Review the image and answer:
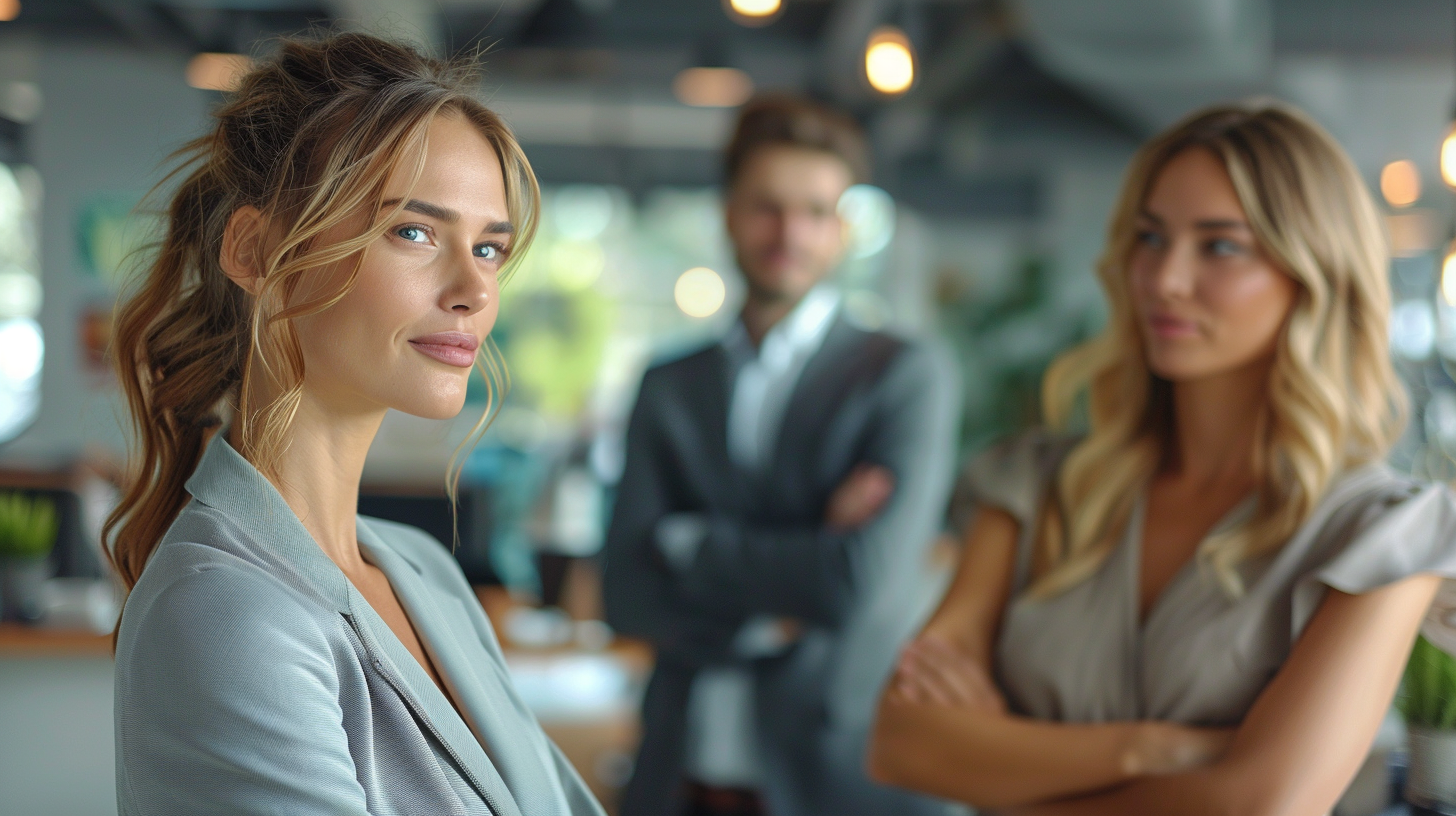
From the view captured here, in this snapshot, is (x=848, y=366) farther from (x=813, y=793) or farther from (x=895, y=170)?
(x=895, y=170)

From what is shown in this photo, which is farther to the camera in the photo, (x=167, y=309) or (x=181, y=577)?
(x=167, y=309)

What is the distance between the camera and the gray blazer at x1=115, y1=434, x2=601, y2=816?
2.72ft

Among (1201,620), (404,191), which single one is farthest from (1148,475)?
(404,191)

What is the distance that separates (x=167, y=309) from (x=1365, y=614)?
55.5 inches

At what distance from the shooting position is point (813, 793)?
218cm

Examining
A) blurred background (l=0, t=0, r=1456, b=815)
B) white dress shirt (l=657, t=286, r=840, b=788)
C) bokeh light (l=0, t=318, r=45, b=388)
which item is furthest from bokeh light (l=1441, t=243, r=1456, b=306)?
bokeh light (l=0, t=318, r=45, b=388)

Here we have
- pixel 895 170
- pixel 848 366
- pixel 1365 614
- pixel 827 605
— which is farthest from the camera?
pixel 895 170

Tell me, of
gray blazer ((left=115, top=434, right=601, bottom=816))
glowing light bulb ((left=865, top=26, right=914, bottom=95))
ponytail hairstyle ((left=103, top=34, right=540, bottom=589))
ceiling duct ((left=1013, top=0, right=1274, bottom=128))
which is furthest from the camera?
ceiling duct ((left=1013, top=0, right=1274, bottom=128))

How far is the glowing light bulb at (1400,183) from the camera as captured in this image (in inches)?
260

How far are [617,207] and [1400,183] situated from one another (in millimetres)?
7222

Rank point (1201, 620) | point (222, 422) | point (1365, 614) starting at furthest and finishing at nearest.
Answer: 1. point (1201, 620)
2. point (1365, 614)
3. point (222, 422)

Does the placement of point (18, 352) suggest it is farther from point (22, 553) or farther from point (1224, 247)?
point (1224, 247)

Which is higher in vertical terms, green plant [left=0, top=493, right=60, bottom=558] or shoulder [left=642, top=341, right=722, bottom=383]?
shoulder [left=642, top=341, right=722, bottom=383]

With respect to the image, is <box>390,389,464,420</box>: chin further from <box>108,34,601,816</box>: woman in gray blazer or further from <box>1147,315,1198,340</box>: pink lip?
<box>1147,315,1198,340</box>: pink lip
